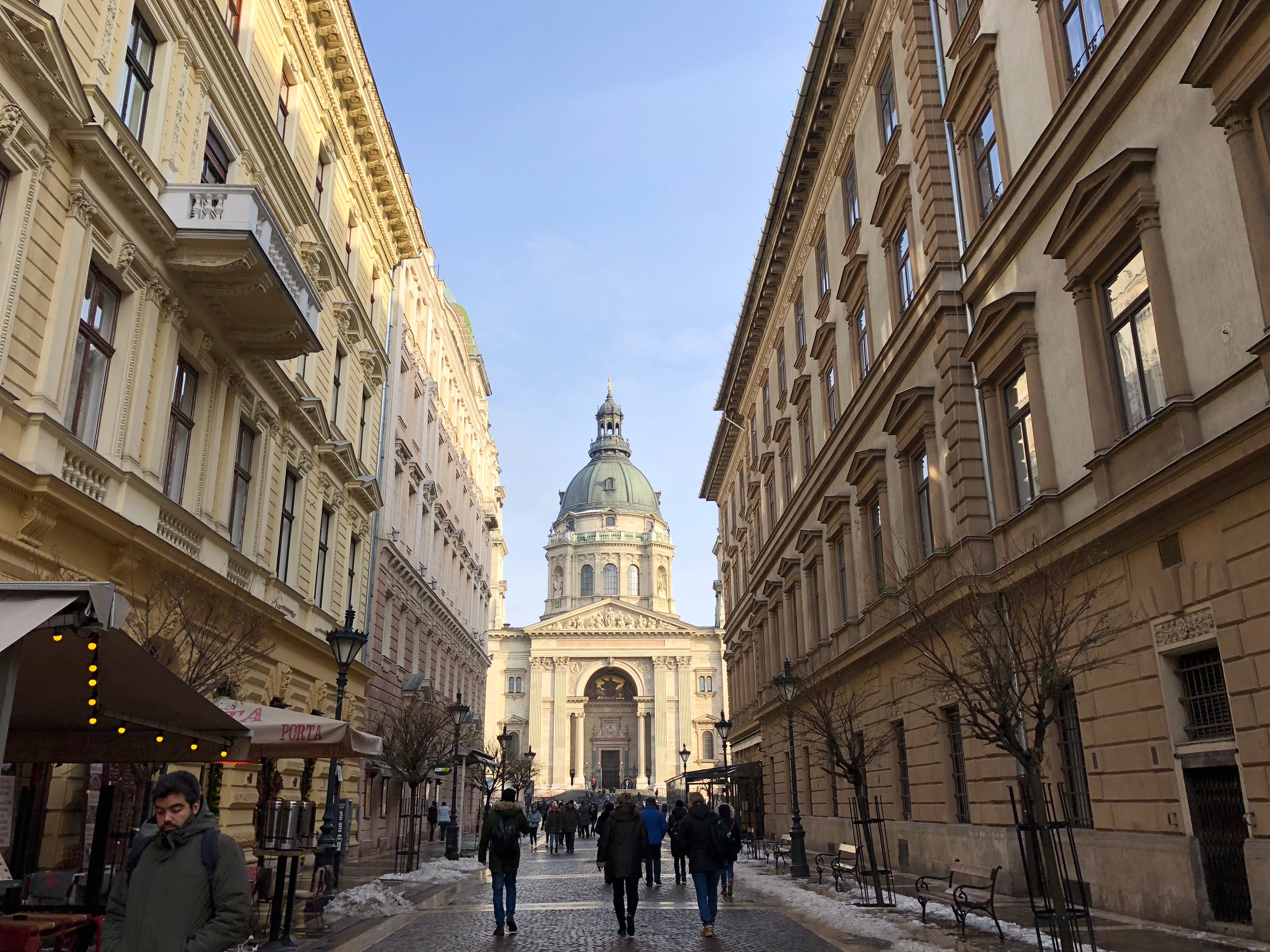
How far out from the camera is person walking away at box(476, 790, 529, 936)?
13.2 metres

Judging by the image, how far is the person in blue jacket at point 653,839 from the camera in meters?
20.3

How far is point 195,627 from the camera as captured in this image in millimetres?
12523

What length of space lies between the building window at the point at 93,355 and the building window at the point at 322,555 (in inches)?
391

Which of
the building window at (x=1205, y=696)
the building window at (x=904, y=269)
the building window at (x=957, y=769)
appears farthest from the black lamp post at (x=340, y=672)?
the building window at (x=904, y=269)

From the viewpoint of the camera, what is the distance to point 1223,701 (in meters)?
11.5

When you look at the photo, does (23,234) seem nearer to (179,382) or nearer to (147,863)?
(179,382)

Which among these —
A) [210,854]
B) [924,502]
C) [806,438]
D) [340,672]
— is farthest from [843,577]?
[210,854]

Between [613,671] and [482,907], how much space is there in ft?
298

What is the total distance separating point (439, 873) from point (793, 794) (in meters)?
8.05

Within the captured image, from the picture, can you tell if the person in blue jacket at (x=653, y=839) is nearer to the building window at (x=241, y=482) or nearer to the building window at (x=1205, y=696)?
the building window at (x=241, y=482)

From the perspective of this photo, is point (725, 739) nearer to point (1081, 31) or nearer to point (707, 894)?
point (707, 894)

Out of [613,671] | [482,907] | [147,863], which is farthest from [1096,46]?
[613,671]

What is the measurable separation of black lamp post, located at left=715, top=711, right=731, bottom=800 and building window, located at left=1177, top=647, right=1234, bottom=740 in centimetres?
2426

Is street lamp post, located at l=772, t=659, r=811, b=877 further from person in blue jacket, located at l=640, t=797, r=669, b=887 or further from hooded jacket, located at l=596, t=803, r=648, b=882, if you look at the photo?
hooded jacket, located at l=596, t=803, r=648, b=882
